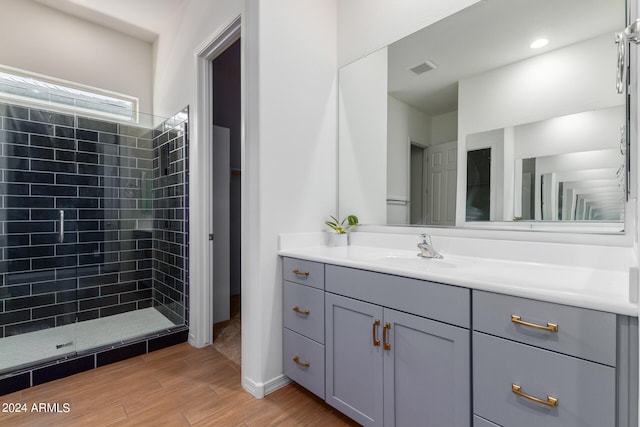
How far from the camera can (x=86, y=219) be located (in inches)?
96.5

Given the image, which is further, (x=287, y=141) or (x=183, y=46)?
(x=183, y=46)

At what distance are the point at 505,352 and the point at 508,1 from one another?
1.53m

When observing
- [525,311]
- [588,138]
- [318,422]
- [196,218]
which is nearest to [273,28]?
[196,218]

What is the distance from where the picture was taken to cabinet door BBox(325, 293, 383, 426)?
127cm

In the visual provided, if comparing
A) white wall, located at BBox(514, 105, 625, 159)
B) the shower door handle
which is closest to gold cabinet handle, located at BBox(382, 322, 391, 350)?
white wall, located at BBox(514, 105, 625, 159)

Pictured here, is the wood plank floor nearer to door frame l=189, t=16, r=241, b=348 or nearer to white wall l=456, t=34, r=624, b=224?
door frame l=189, t=16, r=241, b=348

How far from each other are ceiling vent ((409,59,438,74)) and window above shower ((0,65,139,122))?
2.43 m

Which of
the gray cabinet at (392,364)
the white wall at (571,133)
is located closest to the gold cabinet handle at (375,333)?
the gray cabinet at (392,364)

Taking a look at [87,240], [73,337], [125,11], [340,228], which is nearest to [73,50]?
[125,11]

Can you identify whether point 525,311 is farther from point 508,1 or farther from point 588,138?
point 508,1

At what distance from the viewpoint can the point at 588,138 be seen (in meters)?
1.21

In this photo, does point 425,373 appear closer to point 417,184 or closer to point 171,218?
point 417,184

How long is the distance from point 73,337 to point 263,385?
1.47 m

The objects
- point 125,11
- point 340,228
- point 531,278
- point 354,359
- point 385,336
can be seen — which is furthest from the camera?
point 125,11
